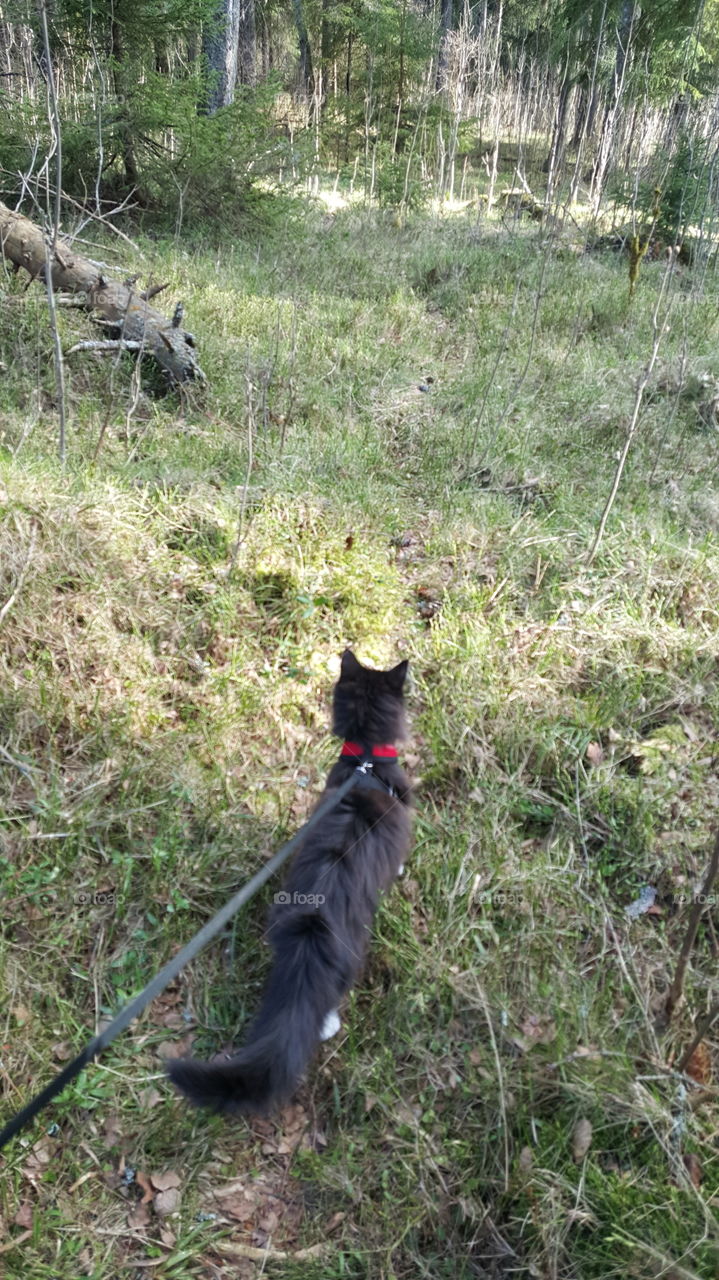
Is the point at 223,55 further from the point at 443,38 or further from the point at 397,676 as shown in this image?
the point at 397,676

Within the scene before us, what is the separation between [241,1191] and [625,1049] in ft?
4.24

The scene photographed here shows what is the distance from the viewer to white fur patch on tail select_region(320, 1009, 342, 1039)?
2.30m

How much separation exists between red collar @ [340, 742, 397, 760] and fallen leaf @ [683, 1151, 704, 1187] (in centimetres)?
147

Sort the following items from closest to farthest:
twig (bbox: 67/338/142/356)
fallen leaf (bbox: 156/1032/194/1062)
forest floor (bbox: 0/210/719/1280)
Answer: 1. forest floor (bbox: 0/210/719/1280)
2. fallen leaf (bbox: 156/1032/194/1062)
3. twig (bbox: 67/338/142/356)

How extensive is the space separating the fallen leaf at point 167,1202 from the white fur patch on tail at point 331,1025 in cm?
62

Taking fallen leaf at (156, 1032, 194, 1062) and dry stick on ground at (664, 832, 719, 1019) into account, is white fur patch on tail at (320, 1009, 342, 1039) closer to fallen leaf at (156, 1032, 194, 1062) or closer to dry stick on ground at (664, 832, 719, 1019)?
fallen leaf at (156, 1032, 194, 1062)

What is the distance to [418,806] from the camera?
311 cm

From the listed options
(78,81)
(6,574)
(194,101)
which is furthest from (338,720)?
(78,81)

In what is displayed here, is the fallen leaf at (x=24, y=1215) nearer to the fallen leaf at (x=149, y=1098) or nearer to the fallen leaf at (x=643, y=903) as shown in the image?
the fallen leaf at (x=149, y=1098)

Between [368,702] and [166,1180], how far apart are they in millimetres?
1652

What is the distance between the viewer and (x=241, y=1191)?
2217 millimetres

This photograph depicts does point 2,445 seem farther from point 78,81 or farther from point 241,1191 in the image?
point 78,81

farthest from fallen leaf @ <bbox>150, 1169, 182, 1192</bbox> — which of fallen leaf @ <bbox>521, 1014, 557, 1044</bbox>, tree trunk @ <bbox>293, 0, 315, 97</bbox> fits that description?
tree trunk @ <bbox>293, 0, 315, 97</bbox>

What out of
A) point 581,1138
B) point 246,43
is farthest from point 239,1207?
point 246,43
